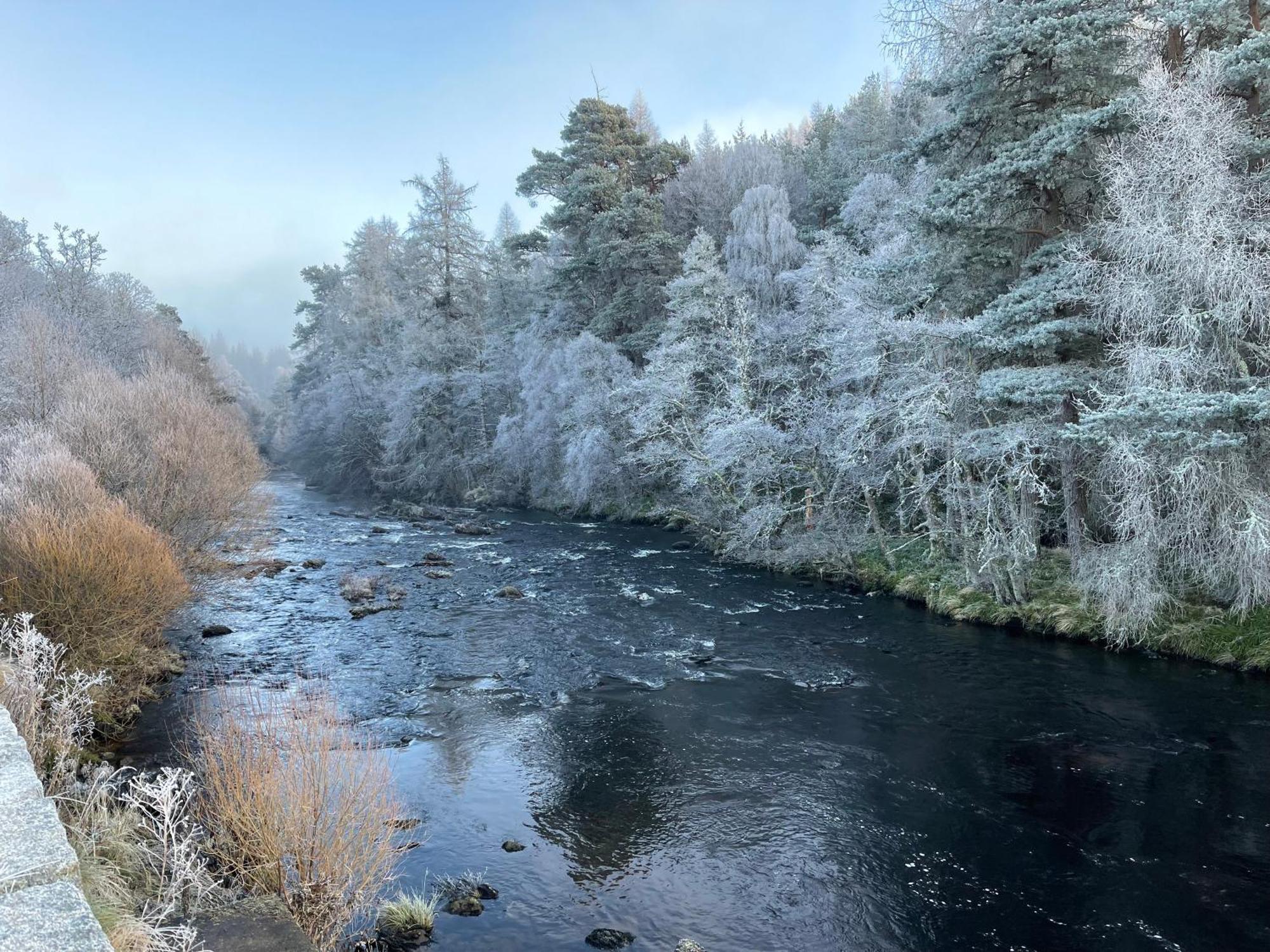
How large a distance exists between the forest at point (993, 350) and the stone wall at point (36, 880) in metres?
15.0

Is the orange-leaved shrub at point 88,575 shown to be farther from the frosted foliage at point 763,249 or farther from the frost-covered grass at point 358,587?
the frosted foliage at point 763,249

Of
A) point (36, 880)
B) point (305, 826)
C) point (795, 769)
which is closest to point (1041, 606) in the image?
point (795, 769)

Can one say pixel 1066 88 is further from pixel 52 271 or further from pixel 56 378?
pixel 52 271

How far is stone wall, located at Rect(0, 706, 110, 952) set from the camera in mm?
3801

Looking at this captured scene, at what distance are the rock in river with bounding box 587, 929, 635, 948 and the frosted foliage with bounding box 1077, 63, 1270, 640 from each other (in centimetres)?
1174

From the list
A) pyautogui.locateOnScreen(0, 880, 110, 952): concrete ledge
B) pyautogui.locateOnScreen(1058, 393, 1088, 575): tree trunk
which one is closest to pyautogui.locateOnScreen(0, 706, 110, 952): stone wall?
pyautogui.locateOnScreen(0, 880, 110, 952): concrete ledge

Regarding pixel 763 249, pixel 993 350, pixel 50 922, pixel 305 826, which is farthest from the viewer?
pixel 763 249

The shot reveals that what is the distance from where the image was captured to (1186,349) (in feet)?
44.8

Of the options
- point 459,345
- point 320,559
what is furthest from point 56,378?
point 459,345

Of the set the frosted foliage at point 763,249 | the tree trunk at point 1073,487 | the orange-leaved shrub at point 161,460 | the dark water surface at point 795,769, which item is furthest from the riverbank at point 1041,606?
the orange-leaved shrub at point 161,460

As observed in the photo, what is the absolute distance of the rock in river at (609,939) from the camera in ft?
24.8

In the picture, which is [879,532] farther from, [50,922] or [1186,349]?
[50,922]

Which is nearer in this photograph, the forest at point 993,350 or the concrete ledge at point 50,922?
the concrete ledge at point 50,922

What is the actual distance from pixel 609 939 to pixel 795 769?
15.3 feet
